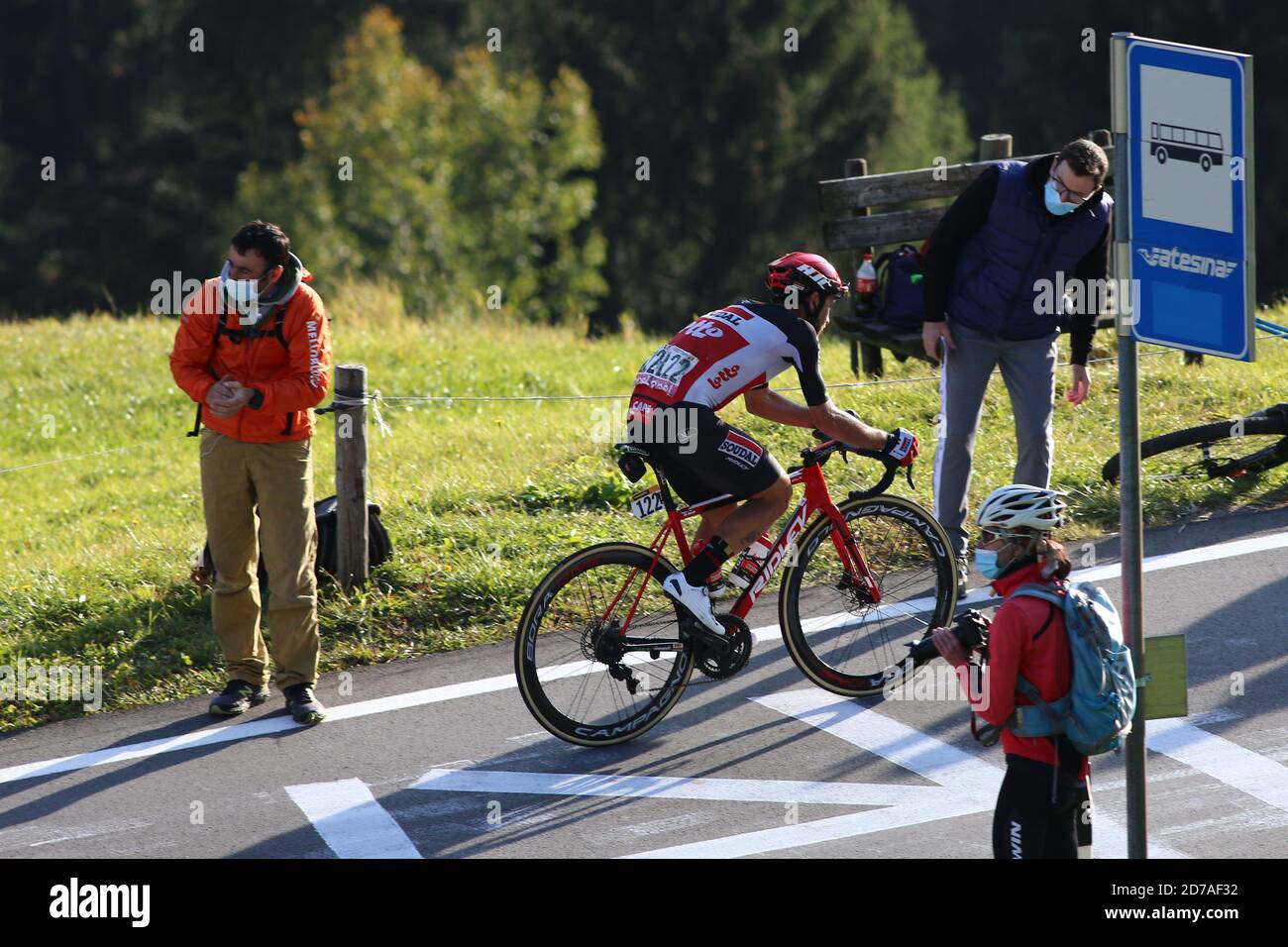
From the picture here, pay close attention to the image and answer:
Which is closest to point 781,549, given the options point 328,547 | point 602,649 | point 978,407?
point 602,649

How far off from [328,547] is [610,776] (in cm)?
265

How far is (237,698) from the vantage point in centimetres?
771

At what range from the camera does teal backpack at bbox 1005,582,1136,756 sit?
4.91 meters

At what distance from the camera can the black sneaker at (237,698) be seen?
766 centimetres

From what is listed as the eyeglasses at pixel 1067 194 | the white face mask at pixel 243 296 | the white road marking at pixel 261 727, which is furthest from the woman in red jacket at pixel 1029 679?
the white face mask at pixel 243 296

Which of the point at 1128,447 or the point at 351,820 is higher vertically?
the point at 1128,447

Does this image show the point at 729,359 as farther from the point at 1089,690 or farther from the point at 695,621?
the point at 1089,690

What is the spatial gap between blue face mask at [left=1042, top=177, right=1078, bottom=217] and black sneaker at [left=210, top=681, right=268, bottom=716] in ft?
14.2

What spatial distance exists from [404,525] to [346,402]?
129 cm

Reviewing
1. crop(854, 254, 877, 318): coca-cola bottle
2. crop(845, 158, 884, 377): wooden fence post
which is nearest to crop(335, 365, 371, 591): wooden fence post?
crop(854, 254, 877, 318): coca-cola bottle
